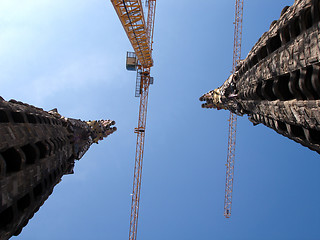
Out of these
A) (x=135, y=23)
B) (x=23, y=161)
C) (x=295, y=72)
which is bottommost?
(x=23, y=161)

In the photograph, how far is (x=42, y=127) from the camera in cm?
2422

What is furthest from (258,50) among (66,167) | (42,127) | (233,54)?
(233,54)

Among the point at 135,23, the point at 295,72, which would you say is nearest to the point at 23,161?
the point at 295,72

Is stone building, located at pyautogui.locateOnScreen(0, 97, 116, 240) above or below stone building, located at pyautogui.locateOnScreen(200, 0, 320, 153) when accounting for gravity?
below

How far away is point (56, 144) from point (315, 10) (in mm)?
25763

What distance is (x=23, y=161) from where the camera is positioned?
55.3 ft

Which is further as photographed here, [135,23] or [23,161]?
[135,23]

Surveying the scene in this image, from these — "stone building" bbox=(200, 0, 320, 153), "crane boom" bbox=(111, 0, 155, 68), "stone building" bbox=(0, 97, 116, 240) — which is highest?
"crane boom" bbox=(111, 0, 155, 68)

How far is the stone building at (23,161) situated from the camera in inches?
617

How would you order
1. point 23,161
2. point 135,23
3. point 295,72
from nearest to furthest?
1. point 23,161
2. point 295,72
3. point 135,23

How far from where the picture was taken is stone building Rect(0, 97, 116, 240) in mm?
15672

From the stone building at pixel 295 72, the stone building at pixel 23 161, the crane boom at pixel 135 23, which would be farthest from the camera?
the crane boom at pixel 135 23

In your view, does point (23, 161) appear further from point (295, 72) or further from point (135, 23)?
point (135, 23)

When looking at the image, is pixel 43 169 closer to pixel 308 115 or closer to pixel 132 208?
pixel 308 115
